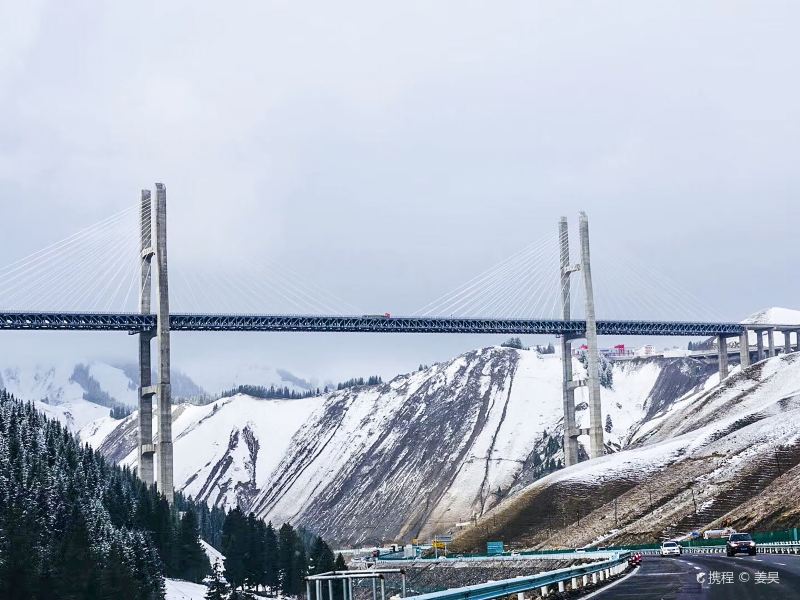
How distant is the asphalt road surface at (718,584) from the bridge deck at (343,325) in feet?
324

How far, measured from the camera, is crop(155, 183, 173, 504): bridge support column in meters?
131

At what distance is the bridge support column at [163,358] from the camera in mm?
131125

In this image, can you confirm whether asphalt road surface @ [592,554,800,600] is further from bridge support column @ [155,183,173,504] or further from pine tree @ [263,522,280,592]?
pine tree @ [263,522,280,592]

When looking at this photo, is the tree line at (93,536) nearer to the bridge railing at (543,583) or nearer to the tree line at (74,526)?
the tree line at (74,526)

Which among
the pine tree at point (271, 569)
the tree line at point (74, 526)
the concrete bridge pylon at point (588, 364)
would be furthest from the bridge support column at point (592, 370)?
the tree line at point (74, 526)

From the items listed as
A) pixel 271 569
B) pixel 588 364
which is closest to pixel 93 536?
pixel 271 569

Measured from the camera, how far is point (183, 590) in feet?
421

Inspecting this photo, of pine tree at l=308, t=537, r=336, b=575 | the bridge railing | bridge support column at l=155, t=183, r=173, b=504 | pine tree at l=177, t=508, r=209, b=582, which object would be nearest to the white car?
the bridge railing

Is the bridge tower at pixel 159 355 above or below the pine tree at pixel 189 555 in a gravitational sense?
above

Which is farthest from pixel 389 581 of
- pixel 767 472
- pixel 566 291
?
pixel 566 291

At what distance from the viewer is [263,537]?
160 m

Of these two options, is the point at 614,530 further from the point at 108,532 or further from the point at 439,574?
the point at 108,532

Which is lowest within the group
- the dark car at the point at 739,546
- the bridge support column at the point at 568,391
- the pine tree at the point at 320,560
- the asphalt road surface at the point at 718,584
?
the pine tree at the point at 320,560

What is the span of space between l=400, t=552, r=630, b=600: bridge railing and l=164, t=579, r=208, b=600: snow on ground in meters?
71.1
